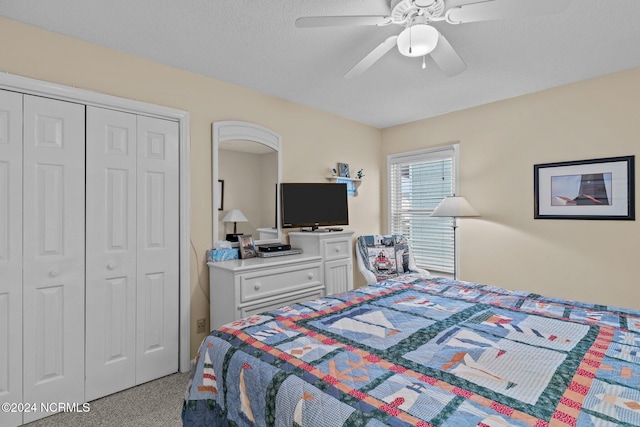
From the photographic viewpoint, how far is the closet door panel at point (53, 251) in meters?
2.11

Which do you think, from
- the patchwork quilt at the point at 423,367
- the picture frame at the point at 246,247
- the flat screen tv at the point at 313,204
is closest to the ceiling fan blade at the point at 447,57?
the patchwork quilt at the point at 423,367

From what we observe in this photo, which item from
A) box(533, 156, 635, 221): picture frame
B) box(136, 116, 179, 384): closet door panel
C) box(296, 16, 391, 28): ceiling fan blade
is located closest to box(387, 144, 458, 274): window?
Answer: box(533, 156, 635, 221): picture frame

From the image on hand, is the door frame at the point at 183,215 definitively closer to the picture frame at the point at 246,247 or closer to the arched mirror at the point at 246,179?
the arched mirror at the point at 246,179

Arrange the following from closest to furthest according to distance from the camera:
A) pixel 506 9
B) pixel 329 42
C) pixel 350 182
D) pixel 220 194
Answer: pixel 506 9 → pixel 329 42 → pixel 220 194 → pixel 350 182

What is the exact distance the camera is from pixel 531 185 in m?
A: 3.35

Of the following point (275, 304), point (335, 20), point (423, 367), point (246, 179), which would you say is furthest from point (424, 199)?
point (423, 367)

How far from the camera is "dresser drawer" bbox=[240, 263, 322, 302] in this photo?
268 cm

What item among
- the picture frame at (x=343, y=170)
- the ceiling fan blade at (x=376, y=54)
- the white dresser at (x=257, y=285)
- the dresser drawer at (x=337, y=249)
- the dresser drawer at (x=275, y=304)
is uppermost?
the ceiling fan blade at (x=376, y=54)

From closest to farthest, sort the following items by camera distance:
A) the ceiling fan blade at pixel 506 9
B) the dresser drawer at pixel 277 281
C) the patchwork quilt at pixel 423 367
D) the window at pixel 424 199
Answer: the patchwork quilt at pixel 423 367, the ceiling fan blade at pixel 506 9, the dresser drawer at pixel 277 281, the window at pixel 424 199

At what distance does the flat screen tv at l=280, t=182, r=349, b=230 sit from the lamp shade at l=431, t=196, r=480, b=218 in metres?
1.05

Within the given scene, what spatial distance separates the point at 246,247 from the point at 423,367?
2.17 meters

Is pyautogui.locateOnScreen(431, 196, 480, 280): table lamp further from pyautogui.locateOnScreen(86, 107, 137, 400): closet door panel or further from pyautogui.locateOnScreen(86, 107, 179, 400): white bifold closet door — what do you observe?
pyautogui.locateOnScreen(86, 107, 137, 400): closet door panel

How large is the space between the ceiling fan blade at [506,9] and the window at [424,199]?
240 centimetres

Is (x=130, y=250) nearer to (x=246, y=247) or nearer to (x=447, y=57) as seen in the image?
(x=246, y=247)
